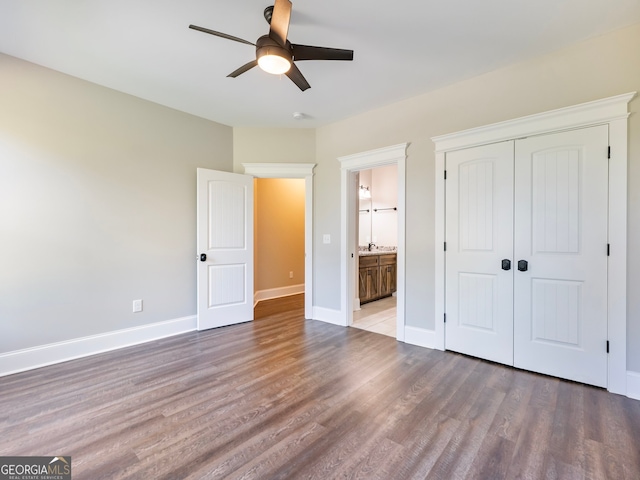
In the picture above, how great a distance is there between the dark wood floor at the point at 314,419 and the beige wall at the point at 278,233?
2901mm

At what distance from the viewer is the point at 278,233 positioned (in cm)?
605

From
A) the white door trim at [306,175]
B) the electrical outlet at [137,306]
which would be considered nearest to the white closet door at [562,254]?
the white door trim at [306,175]

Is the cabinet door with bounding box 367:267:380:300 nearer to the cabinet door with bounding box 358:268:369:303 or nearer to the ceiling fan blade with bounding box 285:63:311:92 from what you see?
the cabinet door with bounding box 358:268:369:303

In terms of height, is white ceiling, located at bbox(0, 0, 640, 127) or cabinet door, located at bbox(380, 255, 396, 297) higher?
white ceiling, located at bbox(0, 0, 640, 127)

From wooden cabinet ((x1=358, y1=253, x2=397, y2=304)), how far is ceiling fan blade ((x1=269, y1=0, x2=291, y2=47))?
12.0 ft

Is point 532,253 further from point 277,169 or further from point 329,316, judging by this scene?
point 277,169

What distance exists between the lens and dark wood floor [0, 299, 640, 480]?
1547 millimetres

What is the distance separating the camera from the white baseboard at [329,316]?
402cm

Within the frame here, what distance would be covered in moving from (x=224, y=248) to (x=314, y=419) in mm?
2622

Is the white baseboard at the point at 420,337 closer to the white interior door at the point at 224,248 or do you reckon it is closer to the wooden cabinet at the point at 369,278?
the wooden cabinet at the point at 369,278

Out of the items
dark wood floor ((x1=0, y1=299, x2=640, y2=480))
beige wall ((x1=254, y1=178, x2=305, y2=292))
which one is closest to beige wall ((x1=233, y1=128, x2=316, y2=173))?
beige wall ((x1=254, y1=178, x2=305, y2=292))

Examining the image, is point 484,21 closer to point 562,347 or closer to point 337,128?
point 337,128

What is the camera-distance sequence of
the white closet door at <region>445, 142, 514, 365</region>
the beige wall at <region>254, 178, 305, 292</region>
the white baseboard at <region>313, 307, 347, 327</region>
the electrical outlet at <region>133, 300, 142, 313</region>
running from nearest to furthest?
the white closet door at <region>445, 142, 514, 365</region> → the electrical outlet at <region>133, 300, 142, 313</region> → the white baseboard at <region>313, 307, 347, 327</region> → the beige wall at <region>254, 178, 305, 292</region>
